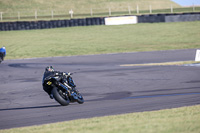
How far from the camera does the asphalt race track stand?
28.9ft

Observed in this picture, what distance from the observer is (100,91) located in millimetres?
11906

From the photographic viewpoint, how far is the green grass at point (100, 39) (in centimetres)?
2714

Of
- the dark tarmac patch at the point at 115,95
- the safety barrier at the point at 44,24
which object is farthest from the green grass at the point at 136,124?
the safety barrier at the point at 44,24

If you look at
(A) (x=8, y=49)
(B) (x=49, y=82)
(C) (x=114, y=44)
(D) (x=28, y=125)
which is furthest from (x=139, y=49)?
(D) (x=28, y=125)

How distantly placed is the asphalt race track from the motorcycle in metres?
0.19

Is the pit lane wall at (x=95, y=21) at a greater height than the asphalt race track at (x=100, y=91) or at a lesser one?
greater

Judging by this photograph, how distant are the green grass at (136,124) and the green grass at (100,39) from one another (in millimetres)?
17926

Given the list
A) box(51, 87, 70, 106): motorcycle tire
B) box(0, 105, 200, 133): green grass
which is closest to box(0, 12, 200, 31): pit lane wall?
box(51, 87, 70, 106): motorcycle tire

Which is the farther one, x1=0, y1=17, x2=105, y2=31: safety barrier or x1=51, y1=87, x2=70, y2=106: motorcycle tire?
x1=0, y1=17, x2=105, y2=31: safety barrier

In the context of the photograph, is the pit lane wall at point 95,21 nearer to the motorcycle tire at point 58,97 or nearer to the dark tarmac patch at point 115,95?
the dark tarmac patch at point 115,95

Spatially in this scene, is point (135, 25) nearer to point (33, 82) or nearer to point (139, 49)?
point (139, 49)

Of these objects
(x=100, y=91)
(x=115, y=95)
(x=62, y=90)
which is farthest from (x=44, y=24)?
(x=62, y=90)

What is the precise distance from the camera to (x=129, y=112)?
28.2 ft

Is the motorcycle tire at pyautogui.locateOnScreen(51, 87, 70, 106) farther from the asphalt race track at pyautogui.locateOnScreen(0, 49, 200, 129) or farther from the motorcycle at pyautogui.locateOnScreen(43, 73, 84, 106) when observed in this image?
the asphalt race track at pyautogui.locateOnScreen(0, 49, 200, 129)
